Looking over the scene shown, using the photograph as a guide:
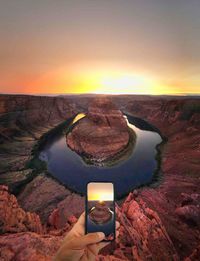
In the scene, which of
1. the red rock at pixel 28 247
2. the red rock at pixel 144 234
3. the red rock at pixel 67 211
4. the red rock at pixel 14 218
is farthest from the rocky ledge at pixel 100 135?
the red rock at pixel 28 247

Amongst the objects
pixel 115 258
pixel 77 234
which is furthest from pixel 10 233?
pixel 77 234

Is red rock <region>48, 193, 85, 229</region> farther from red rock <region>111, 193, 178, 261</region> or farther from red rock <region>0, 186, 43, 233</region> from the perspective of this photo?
red rock <region>111, 193, 178, 261</region>

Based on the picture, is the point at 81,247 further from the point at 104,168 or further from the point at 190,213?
the point at 104,168

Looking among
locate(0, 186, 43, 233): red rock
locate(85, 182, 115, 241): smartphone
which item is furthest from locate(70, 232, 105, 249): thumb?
locate(0, 186, 43, 233): red rock

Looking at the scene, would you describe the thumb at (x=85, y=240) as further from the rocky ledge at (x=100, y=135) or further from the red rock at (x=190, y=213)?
the rocky ledge at (x=100, y=135)

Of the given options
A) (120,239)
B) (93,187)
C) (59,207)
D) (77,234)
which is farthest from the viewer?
(59,207)

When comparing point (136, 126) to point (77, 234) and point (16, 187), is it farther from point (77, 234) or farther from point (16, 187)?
point (77, 234)
